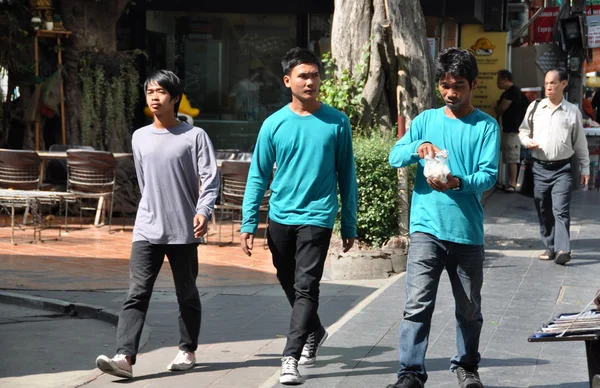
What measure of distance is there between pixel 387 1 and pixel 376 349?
5261mm

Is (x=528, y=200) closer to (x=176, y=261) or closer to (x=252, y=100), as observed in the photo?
(x=252, y=100)

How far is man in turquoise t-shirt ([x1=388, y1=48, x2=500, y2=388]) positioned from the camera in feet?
17.7

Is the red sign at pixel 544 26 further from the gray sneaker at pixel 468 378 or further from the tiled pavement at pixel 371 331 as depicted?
the gray sneaker at pixel 468 378

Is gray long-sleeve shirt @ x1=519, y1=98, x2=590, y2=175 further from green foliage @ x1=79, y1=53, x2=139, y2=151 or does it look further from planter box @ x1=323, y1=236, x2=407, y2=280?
green foliage @ x1=79, y1=53, x2=139, y2=151

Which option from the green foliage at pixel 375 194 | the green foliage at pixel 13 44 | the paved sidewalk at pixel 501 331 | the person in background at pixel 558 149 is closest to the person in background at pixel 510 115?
the paved sidewalk at pixel 501 331

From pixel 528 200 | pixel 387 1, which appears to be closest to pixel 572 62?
pixel 528 200

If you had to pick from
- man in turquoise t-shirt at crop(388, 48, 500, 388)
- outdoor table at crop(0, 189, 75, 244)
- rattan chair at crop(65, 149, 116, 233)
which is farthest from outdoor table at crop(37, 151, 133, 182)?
man in turquoise t-shirt at crop(388, 48, 500, 388)

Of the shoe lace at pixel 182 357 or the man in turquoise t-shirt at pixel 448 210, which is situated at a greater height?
the man in turquoise t-shirt at pixel 448 210

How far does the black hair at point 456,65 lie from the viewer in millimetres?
5359

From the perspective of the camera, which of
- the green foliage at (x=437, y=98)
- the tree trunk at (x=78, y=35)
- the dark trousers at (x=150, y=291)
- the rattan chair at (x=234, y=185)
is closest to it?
the dark trousers at (x=150, y=291)

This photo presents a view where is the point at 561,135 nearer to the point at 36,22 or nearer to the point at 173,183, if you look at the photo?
the point at 173,183

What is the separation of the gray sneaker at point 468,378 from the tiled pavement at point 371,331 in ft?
0.71

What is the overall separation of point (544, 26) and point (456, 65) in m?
17.8

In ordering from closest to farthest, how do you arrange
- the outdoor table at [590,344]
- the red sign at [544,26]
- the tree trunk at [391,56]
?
the outdoor table at [590,344]
the tree trunk at [391,56]
the red sign at [544,26]
